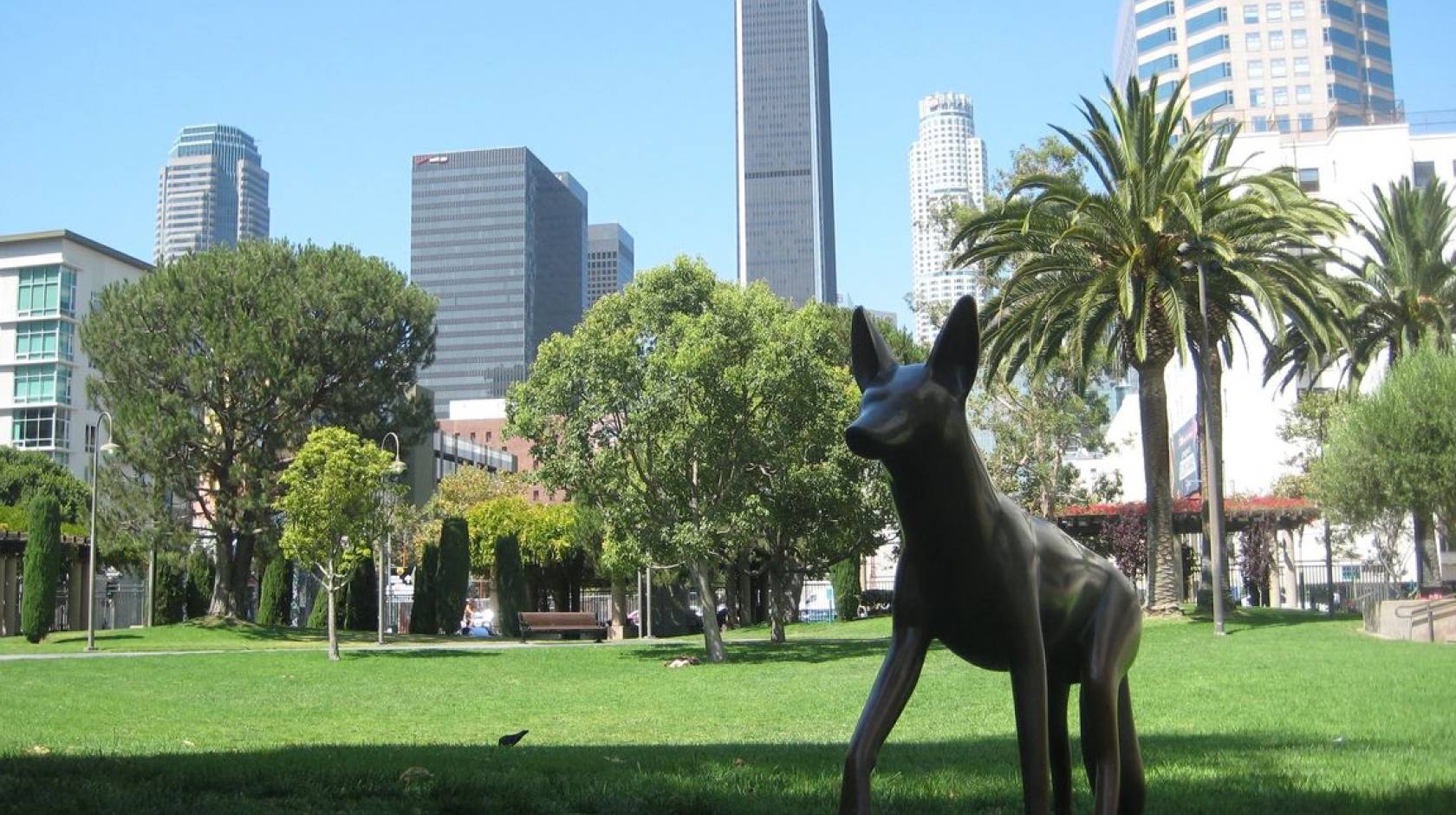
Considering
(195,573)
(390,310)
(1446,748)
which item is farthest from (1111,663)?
(195,573)

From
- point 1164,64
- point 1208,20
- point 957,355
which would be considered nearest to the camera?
point 957,355

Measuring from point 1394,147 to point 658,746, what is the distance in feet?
278

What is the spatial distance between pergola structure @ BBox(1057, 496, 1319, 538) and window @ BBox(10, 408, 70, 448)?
6326 centimetres

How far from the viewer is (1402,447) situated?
1256 inches

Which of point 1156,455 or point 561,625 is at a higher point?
point 1156,455

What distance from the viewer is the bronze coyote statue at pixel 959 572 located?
14.9 ft

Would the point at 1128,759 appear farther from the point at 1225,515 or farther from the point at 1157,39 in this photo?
the point at 1157,39

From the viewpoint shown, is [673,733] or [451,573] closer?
[673,733]

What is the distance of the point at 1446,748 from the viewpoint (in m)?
9.23

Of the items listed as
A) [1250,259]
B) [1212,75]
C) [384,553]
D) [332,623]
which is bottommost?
[332,623]

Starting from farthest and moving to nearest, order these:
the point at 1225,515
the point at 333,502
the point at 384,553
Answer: the point at 384,553, the point at 1225,515, the point at 333,502

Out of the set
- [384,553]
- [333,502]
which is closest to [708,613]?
[333,502]

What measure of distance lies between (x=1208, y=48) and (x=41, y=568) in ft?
399

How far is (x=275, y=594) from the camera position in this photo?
48.3 metres
